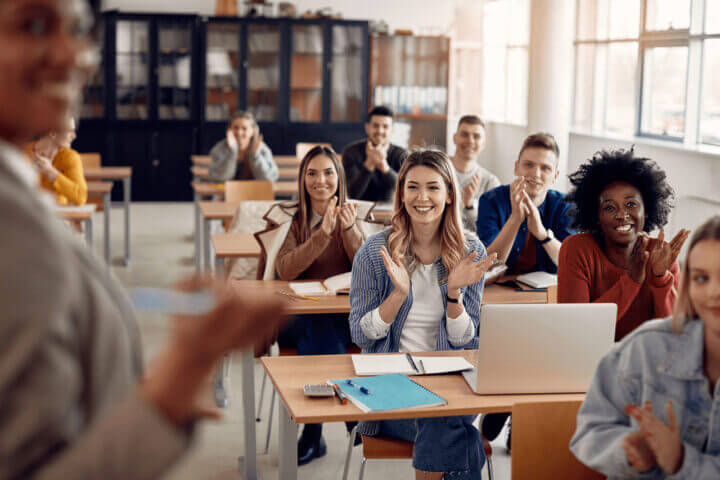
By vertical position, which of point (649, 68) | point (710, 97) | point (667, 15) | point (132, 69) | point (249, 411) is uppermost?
point (667, 15)

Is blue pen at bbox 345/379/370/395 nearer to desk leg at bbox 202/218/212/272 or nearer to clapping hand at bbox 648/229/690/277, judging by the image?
clapping hand at bbox 648/229/690/277

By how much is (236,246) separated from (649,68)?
4.49 metres

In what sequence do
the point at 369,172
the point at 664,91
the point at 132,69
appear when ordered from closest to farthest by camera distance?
the point at 369,172
the point at 664,91
the point at 132,69

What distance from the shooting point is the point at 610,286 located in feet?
8.83

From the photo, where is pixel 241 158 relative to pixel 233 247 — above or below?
above

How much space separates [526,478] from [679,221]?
14.0 ft

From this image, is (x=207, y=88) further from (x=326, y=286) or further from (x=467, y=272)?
(x=467, y=272)

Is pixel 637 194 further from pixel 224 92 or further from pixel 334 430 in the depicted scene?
pixel 224 92

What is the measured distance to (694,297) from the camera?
152 centimetres

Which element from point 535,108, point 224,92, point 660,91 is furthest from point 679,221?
point 224,92

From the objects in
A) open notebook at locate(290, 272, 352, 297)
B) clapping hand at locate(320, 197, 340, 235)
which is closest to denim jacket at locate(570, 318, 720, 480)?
open notebook at locate(290, 272, 352, 297)

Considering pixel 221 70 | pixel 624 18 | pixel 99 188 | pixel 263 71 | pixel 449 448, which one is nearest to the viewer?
pixel 449 448

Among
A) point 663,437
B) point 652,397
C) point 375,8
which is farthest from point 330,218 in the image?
point 375,8

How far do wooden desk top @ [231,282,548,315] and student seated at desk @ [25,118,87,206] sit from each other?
7.55 feet
